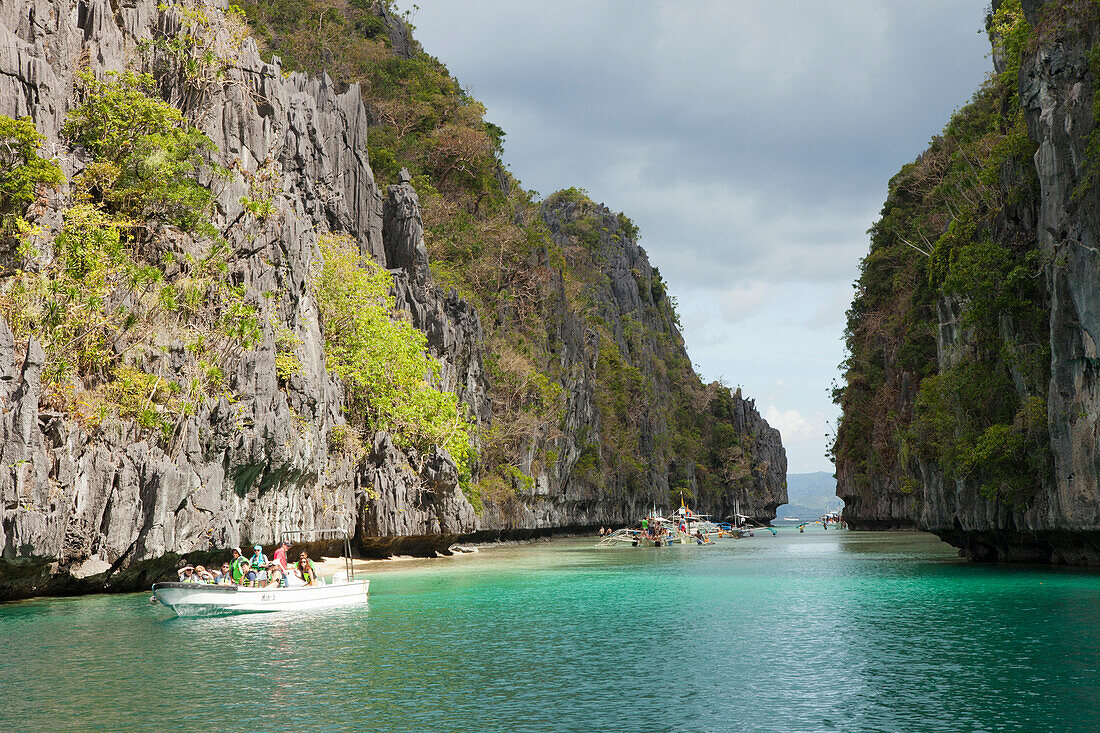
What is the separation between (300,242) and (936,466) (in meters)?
34.1

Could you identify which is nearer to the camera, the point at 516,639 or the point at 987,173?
the point at 516,639

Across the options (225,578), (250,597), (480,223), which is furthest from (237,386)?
(480,223)

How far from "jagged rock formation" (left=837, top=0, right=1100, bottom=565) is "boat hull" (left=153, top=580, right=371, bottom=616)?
82.9 ft

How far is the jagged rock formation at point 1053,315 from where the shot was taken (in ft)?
95.5

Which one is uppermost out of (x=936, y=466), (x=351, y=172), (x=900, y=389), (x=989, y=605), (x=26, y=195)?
(x=351, y=172)

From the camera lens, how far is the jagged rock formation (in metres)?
29.1

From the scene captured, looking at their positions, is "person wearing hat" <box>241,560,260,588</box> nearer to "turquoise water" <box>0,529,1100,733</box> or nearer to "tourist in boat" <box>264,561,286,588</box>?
"tourist in boat" <box>264,561,286,588</box>

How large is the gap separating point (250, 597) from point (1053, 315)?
29353 mm

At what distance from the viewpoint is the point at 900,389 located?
214 ft

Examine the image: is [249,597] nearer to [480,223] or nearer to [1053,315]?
[1053,315]

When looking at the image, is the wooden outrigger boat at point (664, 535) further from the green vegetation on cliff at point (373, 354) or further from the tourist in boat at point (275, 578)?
the tourist in boat at point (275, 578)

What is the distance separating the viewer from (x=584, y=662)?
18.8m

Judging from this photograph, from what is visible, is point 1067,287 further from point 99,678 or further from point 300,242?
point 300,242

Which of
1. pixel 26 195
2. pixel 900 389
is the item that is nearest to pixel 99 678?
pixel 26 195
